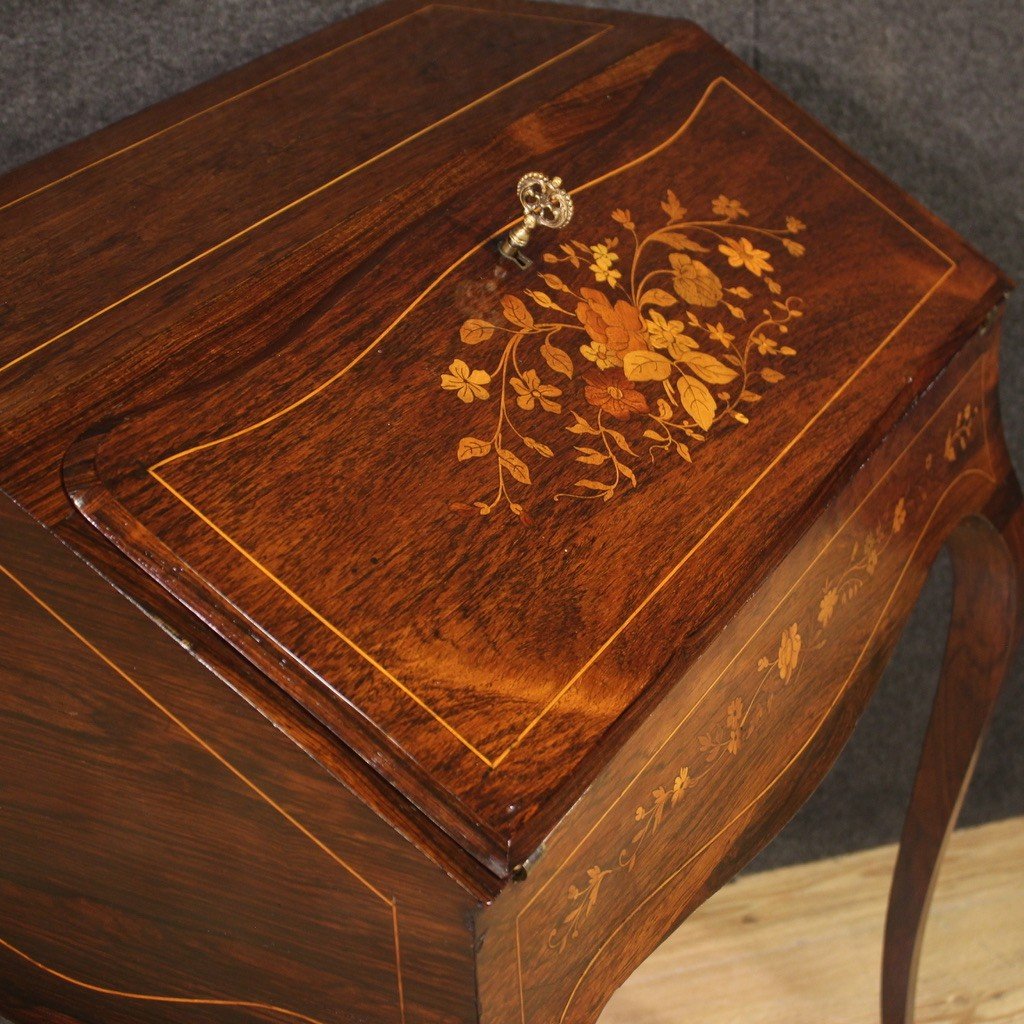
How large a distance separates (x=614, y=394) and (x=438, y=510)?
6.6 inches

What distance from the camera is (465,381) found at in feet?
2.62

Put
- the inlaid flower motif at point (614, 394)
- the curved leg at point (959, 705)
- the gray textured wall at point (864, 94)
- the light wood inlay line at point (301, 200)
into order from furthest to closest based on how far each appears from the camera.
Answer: the curved leg at point (959, 705)
the gray textured wall at point (864, 94)
the inlaid flower motif at point (614, 394)
the light wood inlay line at point (301, 200)

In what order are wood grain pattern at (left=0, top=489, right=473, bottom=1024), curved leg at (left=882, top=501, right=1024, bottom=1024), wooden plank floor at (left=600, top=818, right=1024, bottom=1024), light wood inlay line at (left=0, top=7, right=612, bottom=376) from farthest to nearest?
wooden plank floor at (left=600, top=818, right=1024, bottom=1024) < curved leg at (left=882, top=501, right=1024, bottom=1024) < light wood inlay line at (left=0, top=7, right=612, bottom=376) < wood grain pattern at (left=0, top=489, right=473, bottom=1024)

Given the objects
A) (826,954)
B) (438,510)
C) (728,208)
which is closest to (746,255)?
(728,208)

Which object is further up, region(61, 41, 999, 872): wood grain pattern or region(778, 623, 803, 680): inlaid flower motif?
region(61, 41, 999, 872): wood grain pattern

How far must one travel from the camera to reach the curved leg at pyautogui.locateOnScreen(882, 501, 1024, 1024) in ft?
4.17

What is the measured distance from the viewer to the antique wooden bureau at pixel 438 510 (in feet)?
2.12

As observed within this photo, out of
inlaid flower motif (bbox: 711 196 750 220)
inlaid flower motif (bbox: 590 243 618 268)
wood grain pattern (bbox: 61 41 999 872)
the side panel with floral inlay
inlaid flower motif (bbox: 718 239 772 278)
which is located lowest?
the side panel with floral inlay

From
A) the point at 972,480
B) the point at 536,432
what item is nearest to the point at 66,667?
the point at 536,432

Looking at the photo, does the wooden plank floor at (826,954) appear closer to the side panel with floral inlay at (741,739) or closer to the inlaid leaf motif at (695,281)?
the side panel with floral inlay at (741,739)

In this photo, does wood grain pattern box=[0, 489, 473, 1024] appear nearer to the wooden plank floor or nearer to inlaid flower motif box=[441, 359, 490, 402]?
inlaid flower motif box=[441, 359, 490, 402]

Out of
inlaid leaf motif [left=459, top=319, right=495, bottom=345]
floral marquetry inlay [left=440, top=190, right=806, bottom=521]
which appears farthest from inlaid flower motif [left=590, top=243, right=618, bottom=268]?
inlaid leaf motif [left=459, top=319, right=495, bottom=345]

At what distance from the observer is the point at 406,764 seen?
0.63m

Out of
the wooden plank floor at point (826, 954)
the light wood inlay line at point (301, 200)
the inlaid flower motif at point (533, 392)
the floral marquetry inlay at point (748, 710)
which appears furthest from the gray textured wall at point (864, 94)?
the floral marquetry inlay at point (748, 710)
